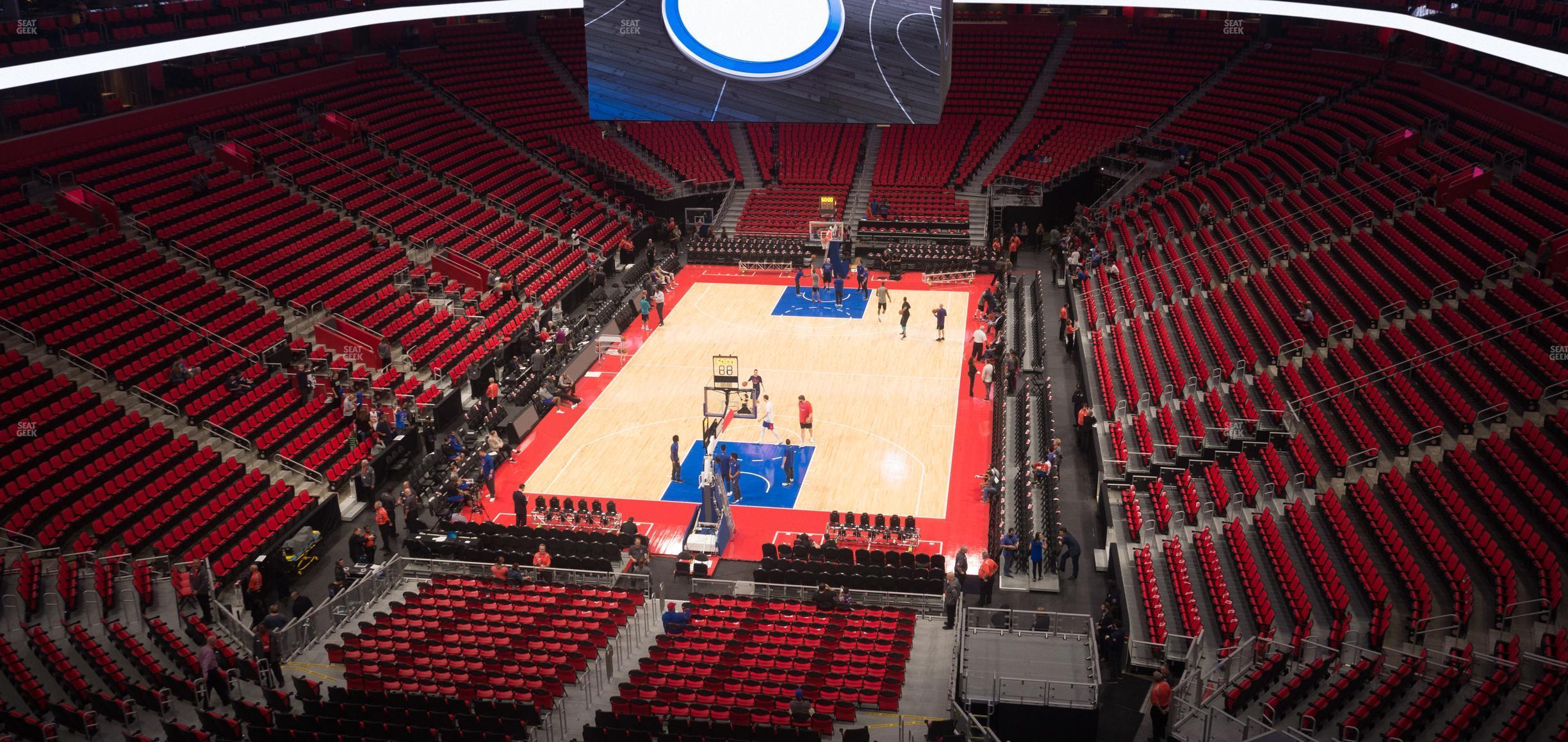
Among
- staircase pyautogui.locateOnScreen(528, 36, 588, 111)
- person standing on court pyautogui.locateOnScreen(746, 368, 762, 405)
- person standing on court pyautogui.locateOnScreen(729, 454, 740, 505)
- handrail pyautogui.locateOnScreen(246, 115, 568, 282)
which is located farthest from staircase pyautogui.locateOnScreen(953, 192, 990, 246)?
person standing on court pyautogui.locateOnScreen(729, 454, 740, 505)

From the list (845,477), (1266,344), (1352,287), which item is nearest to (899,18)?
(845,477)

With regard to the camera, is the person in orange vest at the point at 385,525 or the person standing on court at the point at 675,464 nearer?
the person in orange vest at the point at 385,525

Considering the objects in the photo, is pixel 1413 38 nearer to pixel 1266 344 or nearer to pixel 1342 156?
A: pixel 1342 156

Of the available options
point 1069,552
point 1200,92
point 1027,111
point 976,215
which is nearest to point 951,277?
point 976,215

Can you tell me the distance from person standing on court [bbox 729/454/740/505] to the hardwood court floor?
1257 millimetres

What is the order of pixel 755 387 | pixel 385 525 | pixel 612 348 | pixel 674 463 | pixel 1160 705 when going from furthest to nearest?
pixel 612 348 → pixel 755 387 → pixel 674 463 → pixel 385 525 → pixel 1160 705

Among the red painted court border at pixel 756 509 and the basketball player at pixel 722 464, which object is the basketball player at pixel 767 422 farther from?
the red painted court border at pixel 756 509

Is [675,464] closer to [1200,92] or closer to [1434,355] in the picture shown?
[1434,355]

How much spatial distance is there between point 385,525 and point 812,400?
10248 millimetres

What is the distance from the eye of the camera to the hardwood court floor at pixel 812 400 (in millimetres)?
23078

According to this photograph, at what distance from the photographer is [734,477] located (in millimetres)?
22281

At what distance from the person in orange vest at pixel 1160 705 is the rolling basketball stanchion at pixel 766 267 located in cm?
2512

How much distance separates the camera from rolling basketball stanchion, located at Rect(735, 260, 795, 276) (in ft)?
126

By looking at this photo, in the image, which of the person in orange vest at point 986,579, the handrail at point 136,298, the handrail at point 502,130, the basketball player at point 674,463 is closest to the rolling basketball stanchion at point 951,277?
the handrail at point 502,130
